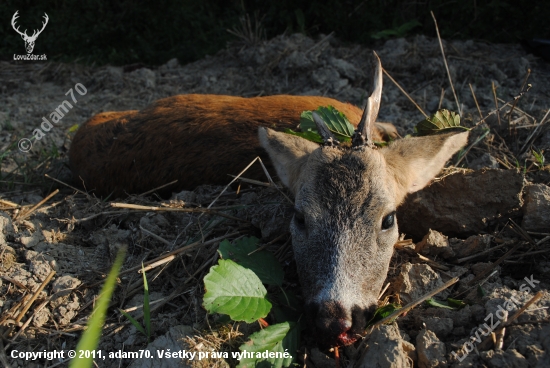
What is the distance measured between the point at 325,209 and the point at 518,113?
3553 millimetres

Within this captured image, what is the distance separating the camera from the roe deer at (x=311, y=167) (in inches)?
129

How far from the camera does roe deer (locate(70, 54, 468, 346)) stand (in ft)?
10.8

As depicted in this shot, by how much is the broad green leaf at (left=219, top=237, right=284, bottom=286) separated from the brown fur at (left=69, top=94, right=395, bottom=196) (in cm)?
116

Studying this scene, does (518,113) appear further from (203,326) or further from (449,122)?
(203,326)

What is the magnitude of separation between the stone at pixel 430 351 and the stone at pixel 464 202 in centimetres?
128

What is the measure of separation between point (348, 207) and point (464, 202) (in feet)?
4.09

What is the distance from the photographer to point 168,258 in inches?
152

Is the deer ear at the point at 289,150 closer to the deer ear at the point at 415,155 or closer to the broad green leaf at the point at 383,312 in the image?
the deer ear at the point at 415,155

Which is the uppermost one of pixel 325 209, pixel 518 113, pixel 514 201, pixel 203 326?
pixel 325 209

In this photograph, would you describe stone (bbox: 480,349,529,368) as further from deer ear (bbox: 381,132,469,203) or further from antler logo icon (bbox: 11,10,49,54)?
antler logo icon (bbox: 11,10,49,54)

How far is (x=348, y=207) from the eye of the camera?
11.3ft

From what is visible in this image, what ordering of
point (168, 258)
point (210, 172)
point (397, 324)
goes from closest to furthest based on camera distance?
point (397, 324) < point (168, 258) < point (210, 172)

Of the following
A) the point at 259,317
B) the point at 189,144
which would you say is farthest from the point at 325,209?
the point at 189,144

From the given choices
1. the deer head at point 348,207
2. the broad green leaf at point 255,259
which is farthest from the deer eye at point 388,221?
the broad green leaf at point 255,259
